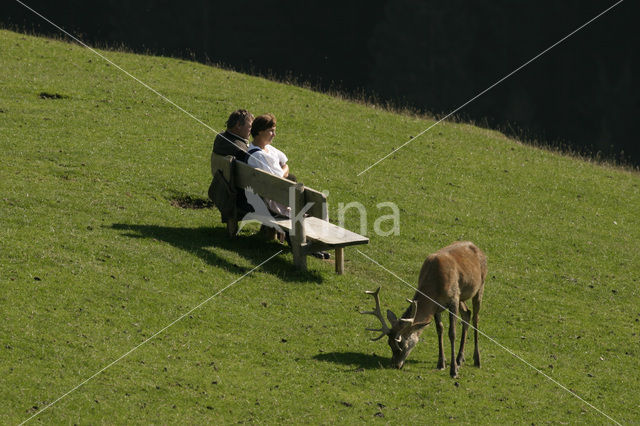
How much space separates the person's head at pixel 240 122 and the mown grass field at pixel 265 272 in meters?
1.76

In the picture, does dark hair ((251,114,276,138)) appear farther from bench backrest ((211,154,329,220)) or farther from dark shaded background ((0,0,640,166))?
dark shaded background ((0,0,640,166))

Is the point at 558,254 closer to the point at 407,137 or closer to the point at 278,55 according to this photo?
the point at 407,137

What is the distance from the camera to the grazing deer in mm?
11023

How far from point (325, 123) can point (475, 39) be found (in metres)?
38.5

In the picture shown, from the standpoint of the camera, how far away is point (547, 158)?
79.0ft

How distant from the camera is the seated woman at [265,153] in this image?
14.0 m

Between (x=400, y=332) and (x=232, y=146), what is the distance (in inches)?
194

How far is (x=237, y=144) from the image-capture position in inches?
566

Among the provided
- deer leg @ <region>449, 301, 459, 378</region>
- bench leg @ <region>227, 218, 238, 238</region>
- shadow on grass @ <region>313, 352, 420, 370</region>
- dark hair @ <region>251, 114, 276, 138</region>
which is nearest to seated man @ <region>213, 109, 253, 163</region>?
dark hair @ <region>251, 114, 276, 138</region>

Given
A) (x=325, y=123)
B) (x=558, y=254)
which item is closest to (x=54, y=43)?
(x=325, y=123)

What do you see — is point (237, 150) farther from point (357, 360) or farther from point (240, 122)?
point (357, 360)

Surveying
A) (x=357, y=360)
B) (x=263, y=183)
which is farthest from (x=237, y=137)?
(x=357, y=360)

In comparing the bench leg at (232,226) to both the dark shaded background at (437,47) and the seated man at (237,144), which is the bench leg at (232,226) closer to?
the seated man at (237,144)

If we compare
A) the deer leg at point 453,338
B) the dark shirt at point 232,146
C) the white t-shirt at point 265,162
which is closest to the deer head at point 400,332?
the deer leg at point 453,338
